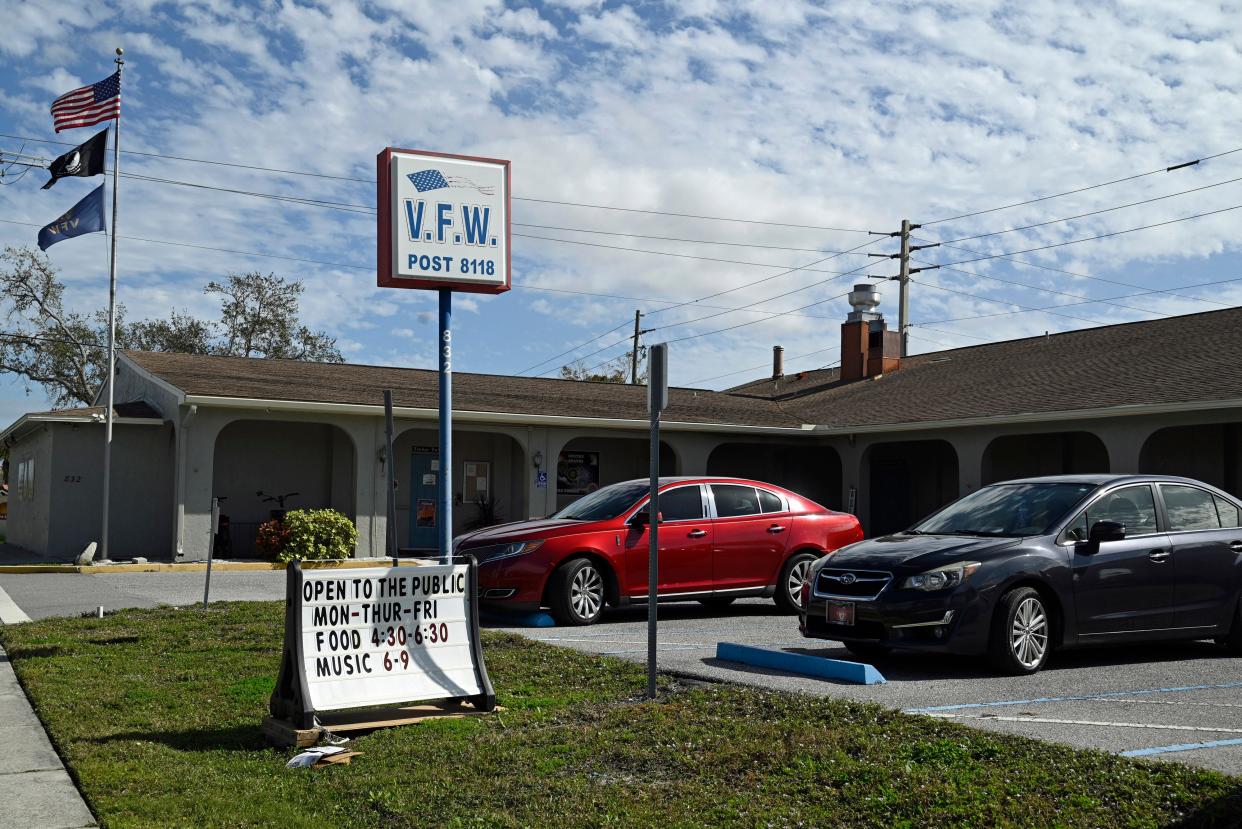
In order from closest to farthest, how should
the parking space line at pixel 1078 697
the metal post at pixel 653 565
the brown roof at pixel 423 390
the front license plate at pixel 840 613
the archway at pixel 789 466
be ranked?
the parking space line at pixel 1078 697
the metal post at pixel 653 565
the front license plate at pixel 840 613
the brown roof at pixel 423 390
the archway at pixel 789 466

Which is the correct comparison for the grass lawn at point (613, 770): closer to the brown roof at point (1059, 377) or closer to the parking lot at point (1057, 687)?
the parking lot at point (1057, 687)

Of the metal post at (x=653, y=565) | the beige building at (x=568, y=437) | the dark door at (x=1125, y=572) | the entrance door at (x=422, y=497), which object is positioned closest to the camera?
the metal post at (x=653, y=565)

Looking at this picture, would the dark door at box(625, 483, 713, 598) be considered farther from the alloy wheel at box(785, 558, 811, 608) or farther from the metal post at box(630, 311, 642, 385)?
the metal post at box(630, 311, 642, 385)

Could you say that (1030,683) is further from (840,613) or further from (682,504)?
(682,504)

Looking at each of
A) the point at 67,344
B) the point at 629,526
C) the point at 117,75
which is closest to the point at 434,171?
the point at 629,526

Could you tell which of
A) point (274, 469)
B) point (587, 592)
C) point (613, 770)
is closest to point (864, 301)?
point (274, 469)

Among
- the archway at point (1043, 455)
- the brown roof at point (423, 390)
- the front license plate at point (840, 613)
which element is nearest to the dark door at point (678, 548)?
the front license plate at point (840, 613)

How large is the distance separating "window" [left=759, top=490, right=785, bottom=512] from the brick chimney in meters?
19.5

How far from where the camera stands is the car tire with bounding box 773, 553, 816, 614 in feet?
44.6

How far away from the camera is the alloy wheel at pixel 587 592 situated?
487 inches

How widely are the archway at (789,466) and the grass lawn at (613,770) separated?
2149 cm

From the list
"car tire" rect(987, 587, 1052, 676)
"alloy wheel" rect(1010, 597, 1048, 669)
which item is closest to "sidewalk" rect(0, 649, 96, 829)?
"car tire" rect(987, 587, 1052, 676)

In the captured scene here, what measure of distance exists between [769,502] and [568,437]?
12.4 m

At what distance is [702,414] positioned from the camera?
27641mm
